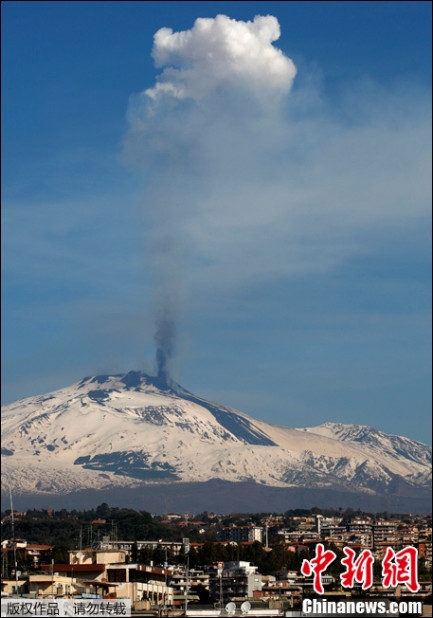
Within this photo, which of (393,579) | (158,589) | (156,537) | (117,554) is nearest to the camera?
(393,579)

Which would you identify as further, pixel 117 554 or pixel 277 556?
pixel 277 556

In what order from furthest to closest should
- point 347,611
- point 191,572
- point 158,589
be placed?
point 191,572, point 158,589, point 347,611

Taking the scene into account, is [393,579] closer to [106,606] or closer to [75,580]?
[106,606]

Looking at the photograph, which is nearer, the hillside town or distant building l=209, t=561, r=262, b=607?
the hillside town

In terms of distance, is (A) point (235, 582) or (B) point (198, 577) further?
(B) point (198, 577)

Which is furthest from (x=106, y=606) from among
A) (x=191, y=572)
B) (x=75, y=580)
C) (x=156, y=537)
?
(x=156, y=537)

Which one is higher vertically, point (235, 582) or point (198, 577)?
point (198, 577)

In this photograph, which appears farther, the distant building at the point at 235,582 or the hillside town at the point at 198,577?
the distant building at the point at 235,582

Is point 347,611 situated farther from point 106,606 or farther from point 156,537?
point 156,537

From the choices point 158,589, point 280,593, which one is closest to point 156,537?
point 280,593
